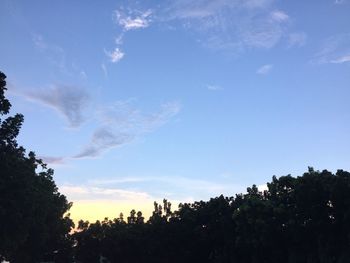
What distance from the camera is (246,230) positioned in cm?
4603

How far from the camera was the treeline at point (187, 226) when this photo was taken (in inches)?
1356

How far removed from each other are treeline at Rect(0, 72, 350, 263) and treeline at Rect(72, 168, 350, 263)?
80 millimetres

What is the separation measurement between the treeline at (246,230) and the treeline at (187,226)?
0.08 metres

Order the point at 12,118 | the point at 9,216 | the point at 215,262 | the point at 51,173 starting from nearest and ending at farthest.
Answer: the point at 9,216 < the point at 12,118 < the point at 215,262 < the point at 51,173

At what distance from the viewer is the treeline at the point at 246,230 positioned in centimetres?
3869

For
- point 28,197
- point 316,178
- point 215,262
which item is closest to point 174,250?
point 215,262

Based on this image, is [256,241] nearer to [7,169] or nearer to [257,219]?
[257,219]

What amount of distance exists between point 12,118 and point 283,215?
2342 centimetres

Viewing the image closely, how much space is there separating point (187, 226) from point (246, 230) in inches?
409

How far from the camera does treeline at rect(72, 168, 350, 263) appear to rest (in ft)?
127

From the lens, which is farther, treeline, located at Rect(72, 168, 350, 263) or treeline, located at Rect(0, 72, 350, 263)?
treeline, located at Rect(72, 168, 350, 263)

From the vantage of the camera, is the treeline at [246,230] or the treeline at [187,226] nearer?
the treeline at [187,226]

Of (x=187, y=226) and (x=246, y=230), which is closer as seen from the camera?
(x=246, y=230)

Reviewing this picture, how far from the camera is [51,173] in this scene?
184 ft
